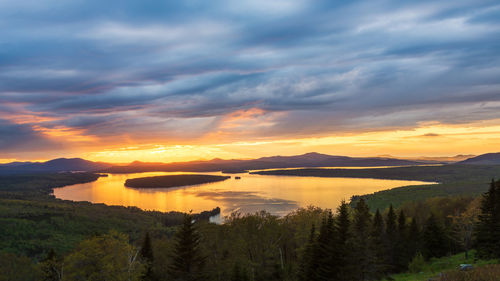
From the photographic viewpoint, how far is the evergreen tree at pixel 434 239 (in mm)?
53544

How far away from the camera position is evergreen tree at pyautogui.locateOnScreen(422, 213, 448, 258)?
176 feet

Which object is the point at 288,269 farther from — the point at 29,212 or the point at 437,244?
the point at 29,212

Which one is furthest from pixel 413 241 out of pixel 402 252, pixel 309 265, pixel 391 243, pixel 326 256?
pixel 326 256

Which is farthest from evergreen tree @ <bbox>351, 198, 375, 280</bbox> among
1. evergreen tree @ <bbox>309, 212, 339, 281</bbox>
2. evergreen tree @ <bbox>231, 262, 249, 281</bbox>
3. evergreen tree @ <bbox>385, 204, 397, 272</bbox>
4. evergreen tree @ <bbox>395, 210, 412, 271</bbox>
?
evergreen tree @ <bbox>395, 210, 412, 271</bbox>

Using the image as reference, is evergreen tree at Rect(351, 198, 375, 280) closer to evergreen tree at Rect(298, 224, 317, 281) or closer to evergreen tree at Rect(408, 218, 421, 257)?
evergreen tree at Rect(298, 224, 317, 281)

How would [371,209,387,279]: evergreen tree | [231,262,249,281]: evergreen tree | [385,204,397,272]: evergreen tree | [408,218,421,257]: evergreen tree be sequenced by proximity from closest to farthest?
[231,262,249,281]: evergreen tree → [371,209,387,279]: evergreen tree → [385,204,397,272]: evergreen tree → [408,218,421,257]: evergreen tree

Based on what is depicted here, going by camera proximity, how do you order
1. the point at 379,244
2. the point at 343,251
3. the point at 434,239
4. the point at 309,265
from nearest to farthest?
1. the point at 343,251
2. the point at 309,265
3. the point at 379,244
4. the point at 434,239

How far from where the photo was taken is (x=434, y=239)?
53719 millimetres

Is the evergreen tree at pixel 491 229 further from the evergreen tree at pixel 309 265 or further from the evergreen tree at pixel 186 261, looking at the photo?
the evergreen tree at pixel 186 261

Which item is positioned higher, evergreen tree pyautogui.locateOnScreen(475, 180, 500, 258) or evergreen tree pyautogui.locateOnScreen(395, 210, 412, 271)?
evergreen tree pyautogui.locateOnScreen(475, 180, 500, 258)

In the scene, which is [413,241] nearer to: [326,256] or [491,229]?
[491,229]

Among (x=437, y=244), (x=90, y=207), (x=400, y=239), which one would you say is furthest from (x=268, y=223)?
(x=90, y=207)

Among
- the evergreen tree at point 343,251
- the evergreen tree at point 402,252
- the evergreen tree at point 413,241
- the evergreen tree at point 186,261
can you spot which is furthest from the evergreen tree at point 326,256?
the evergreen tree at point 413,241

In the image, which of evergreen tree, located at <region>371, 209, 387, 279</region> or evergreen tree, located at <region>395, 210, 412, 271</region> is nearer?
evergreen tree, located at <region>371, 209, 387, 279</region>
